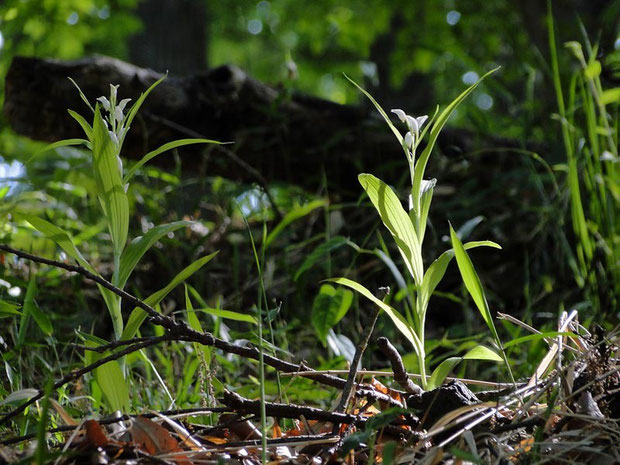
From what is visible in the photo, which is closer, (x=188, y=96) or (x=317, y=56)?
(x=188, y=96)

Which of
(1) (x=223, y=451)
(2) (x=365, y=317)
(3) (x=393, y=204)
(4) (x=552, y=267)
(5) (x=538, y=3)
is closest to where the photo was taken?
(1) (x=223, y=451)

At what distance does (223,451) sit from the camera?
2.60ft

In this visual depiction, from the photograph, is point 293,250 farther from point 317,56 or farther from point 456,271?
point 317,56

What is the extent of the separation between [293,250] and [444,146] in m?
0.82

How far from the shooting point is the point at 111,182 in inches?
40.0

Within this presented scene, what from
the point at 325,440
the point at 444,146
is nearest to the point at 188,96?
the point at 444,146

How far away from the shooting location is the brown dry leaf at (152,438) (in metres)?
0.78

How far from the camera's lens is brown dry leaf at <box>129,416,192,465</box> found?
778mm

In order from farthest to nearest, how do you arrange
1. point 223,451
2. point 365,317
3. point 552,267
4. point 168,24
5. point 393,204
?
1. point 168,24
2. point 552,267
3. point 365,317
4. point 393,204
5. point 223,451

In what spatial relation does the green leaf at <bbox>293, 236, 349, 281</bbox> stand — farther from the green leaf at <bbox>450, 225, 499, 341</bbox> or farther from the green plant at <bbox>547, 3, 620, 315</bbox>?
the green plant at <bbox>547, 3, 620, 315</bbox>

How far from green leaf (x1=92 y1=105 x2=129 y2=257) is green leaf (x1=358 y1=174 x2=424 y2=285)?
0.40 metres

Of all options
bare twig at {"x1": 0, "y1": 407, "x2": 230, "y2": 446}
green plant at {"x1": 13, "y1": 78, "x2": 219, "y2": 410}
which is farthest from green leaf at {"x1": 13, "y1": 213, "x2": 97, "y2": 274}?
bare twig at {"x1": 0, "y1": 407, "x2": 230, "y2": 446}

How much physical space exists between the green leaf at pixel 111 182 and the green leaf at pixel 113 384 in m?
0.19

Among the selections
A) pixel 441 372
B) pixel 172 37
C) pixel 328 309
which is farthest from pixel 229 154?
pixel 172 37
